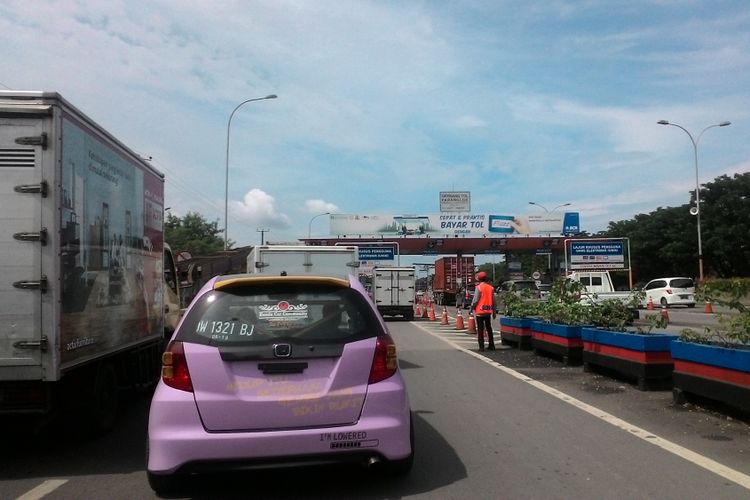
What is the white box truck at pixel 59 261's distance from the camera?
550 centimetres

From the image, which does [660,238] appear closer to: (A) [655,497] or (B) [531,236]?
(B) [531,236]

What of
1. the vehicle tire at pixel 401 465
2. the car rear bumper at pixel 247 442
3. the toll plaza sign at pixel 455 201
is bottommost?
the vehicle tire at pixel 401 465

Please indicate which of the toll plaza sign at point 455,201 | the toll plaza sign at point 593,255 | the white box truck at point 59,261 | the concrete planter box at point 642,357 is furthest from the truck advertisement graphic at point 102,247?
the toll plaza sign at point 455,201

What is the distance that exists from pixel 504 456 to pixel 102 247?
4479mm

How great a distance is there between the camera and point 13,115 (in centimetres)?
557

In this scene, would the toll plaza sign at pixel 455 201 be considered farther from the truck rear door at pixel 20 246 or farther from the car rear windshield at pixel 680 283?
the truck rear door at pixel 20 246

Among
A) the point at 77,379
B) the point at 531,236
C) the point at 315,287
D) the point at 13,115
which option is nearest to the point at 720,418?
the point at 315,287

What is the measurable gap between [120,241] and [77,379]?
5.53 feet

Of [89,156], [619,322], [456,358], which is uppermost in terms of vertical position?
[89,156]

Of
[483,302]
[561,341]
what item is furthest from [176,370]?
[483,302]

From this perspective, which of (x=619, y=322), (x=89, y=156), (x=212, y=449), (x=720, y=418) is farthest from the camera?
(x=619, y=322)

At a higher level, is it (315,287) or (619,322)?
(315,287)

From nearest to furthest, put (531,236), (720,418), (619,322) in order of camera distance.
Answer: (720,418) < (619,322) < (531,236)

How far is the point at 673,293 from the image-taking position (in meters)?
37.3
